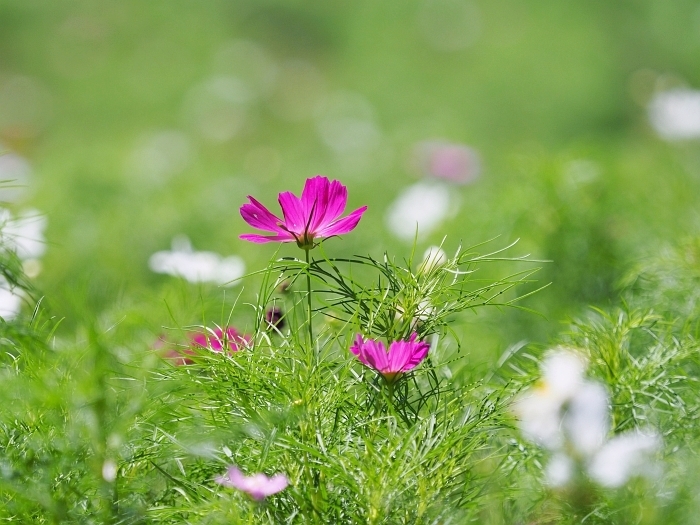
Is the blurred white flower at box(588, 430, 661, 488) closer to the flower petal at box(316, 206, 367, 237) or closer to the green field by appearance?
the green field

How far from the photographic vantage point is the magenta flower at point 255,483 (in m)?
0.47

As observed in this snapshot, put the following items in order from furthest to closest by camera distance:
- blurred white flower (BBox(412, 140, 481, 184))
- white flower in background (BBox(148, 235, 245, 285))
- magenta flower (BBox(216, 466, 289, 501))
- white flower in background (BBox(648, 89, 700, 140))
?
blurred white flower (BBox(412, 140, 481, 184)) < white flower in background (BBox(648, 89, 700, 140)) < white flower in background (BBox(148, 235, 245, 285)) < magenta flower (BBox(216, 466, 289, 501))

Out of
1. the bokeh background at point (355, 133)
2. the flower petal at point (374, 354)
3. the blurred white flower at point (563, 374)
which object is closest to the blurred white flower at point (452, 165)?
the bokeh background at point (355, 133)

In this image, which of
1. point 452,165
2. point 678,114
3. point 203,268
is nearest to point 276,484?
point 203,268

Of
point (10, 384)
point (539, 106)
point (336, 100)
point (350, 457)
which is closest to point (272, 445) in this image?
point (350, 457)

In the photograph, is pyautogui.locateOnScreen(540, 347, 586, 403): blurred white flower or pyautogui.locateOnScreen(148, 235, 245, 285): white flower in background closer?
pyautogui.locateOnScreen(540, 347, 586, 403): blurred white flower

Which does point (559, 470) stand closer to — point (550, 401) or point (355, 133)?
point (550, 401)

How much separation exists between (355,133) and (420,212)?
1411mm

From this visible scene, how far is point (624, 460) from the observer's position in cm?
50

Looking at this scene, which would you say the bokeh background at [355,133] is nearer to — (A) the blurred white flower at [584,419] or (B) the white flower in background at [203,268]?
(B) the white flower in background at [203,268]

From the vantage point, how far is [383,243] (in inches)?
54.0

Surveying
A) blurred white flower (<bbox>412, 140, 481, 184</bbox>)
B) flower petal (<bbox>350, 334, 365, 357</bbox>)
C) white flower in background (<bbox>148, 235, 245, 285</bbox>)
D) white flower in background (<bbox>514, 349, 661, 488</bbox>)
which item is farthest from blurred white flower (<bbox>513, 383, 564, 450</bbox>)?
blurred white flower (<bbox>412, 140, 481, 184</bbox>)

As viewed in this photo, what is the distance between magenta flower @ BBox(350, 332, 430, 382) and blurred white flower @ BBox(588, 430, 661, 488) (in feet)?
0.41

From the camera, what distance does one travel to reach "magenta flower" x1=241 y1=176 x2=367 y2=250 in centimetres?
53
